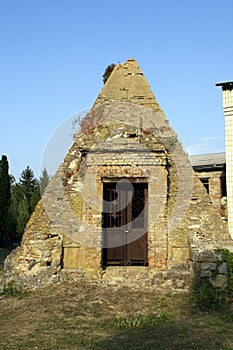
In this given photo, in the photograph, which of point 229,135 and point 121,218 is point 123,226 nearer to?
point 121,218

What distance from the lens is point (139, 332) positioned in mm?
6836

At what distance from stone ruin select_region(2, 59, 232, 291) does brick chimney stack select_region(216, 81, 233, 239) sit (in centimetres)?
226

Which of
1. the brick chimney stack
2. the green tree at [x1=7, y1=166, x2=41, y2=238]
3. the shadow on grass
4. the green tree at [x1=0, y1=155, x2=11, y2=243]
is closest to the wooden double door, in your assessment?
the shadow on grass

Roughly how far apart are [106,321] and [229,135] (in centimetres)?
750

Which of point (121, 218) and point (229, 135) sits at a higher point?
point (229, 135)

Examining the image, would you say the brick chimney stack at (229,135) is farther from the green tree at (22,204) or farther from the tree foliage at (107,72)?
the green tree at (22,204)

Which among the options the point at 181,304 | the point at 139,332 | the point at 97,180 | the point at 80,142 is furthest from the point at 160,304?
the point at 80,142

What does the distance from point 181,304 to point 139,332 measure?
71.9 inches

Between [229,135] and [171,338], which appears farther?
[229,135]

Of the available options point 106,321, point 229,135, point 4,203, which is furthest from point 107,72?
point 4,203

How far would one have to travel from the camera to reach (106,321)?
7496 mm

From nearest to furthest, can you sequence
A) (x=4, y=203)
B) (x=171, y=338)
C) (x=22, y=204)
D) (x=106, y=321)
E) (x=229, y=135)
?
(x=171, y=338) < (x=106, y=321) < (x=229, y=135) < (x=4, y=203) < (x=22, y=204)

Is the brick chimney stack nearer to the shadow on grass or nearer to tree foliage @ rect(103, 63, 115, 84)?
tree foliage @ rect(103, 63, 115, 84)

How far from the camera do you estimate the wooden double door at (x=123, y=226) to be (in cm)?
1030
